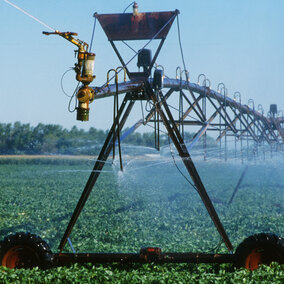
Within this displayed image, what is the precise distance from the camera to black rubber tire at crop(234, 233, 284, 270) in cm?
630

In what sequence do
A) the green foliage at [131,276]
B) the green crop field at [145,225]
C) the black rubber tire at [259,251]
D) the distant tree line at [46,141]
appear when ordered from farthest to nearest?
the distant tree line at [46,141], the black rubber tire at [259,251], the green crop field at [145,225], the green foliage at [131,276]

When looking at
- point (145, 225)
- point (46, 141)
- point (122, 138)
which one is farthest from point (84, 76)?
point (46, 141)

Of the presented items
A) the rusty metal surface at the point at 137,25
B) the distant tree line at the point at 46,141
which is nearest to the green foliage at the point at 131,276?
the rusty metal surface at the point at 137,25

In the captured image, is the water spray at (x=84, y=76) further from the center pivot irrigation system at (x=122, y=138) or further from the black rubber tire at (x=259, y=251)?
the black rubber tire at (x=259, y=251)

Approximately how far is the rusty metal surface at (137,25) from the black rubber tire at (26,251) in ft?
12.6

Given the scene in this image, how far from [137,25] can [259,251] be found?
14.3 feet

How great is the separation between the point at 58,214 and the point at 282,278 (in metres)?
8.85

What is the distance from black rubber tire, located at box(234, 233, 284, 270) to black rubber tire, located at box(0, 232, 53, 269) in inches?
113

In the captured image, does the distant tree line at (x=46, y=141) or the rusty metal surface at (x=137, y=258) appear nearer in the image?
the rusty metal surface at (x=137, y=258)

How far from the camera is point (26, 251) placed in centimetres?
641

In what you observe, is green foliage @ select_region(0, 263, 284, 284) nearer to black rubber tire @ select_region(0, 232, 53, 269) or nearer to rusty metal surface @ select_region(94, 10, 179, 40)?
black rubber tire @ select_region(0, 232, 53, 269)

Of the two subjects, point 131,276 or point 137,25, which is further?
point 137,25

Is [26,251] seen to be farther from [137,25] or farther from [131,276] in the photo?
[137,25]

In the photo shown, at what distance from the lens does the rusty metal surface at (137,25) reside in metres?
7.57
